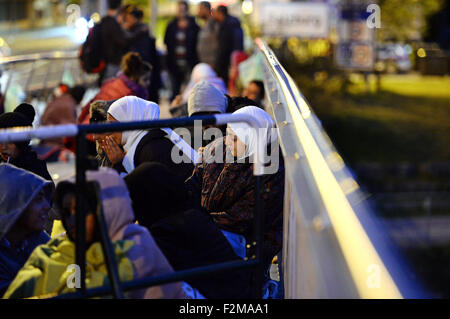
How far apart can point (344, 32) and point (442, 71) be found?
2921cm

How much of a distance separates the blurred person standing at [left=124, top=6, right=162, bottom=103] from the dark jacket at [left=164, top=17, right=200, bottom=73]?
7.32ft

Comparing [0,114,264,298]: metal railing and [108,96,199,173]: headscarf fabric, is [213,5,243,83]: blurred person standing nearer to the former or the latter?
[108,96,199,173]: headscarf fabric

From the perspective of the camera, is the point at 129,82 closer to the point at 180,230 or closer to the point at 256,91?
the point at 256,91

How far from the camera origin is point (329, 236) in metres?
2.07

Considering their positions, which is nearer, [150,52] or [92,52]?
[92,52]

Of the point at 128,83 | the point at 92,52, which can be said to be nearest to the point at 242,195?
the point at 128,83

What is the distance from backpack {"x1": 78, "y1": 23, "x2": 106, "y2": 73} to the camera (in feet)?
31.1

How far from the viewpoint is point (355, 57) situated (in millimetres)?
15477

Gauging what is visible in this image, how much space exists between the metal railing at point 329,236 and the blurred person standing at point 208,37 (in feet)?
27.7

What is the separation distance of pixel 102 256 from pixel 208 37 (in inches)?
351

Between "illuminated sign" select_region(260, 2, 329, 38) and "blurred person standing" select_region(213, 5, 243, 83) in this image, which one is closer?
"blurred person standing" select_region(213, 5, 243, 83)

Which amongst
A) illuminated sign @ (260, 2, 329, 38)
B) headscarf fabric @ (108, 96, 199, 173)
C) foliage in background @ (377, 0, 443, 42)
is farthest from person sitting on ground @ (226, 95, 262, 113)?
foliage in background @ (377, 0, 443, 42)
